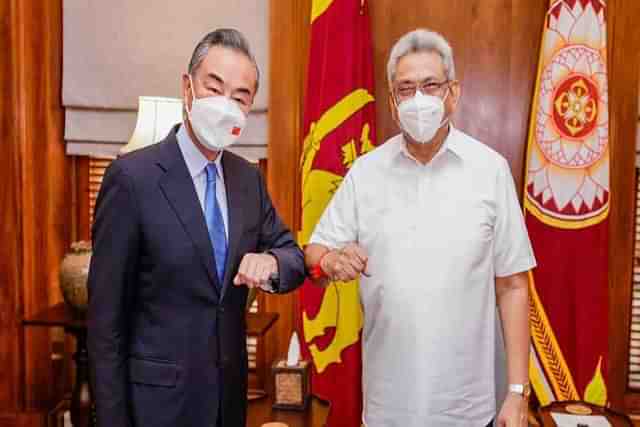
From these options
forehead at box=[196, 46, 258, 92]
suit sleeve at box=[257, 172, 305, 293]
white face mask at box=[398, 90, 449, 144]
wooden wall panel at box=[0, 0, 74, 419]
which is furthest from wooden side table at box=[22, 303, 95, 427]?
white face mask at box=[398, 90, 449, 144]

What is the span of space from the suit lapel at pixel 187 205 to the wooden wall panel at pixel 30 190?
1.57m

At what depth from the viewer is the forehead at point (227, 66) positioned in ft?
4.27

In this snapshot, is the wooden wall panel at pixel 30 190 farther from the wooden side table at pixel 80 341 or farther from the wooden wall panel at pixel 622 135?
the wooden wall panel at pixel 622 135

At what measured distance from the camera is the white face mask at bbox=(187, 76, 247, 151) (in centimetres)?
129

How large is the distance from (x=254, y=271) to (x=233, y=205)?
0.19 metres

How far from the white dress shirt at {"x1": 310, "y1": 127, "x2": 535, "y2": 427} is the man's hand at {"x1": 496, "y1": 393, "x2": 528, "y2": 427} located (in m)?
0.05

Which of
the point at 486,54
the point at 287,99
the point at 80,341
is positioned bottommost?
the point at 80,341

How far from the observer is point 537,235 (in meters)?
2.26

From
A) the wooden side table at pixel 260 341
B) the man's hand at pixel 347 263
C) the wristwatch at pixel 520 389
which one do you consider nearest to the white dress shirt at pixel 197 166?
the man's hand at pixel 347 263

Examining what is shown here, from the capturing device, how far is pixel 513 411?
1.43 m

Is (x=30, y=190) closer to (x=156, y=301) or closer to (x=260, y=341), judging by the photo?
(x=260, y=341)

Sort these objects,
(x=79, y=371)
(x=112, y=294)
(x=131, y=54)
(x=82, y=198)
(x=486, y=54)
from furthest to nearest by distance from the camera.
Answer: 1. (x=82, y=198)
2. (x=131, y=54)
3. (x=486, y=54)
4. (x=79, y=371)
5. (x=112, y=294)

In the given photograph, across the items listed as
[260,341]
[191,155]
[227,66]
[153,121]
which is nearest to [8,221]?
[153,121]

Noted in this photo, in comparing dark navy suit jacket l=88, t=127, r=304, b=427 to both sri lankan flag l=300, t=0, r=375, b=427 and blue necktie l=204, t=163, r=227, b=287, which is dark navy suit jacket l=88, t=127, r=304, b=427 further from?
sri lankan flag l=300, t=0, r=375, b=427
